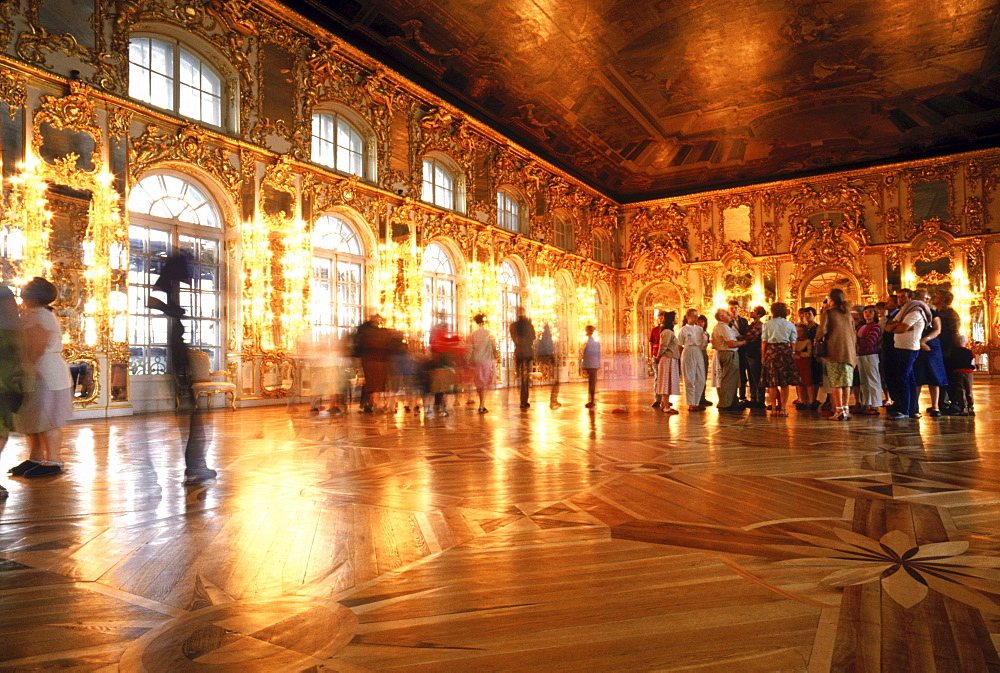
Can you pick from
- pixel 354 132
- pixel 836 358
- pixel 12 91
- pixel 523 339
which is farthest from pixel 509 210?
pixel 12 91

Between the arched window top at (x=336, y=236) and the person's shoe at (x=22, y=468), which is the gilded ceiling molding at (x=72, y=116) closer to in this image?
the arched window top at (x=336, y=236)

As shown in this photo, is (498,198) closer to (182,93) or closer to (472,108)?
(472,108)

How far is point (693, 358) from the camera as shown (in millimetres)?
8656

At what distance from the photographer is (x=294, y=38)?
1102 centimetres

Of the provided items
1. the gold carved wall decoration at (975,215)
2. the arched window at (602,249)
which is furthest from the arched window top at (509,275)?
the gold carved wall decoration at (975,215)

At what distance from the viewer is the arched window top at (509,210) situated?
1720 centimetres

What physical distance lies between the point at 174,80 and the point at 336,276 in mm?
4224

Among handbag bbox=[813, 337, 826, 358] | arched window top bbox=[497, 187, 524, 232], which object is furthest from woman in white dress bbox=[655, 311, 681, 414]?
arched window top bbox=[497, 187, 524, 232]

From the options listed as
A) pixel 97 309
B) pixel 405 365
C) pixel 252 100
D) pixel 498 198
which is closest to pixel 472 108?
pixel 498 198

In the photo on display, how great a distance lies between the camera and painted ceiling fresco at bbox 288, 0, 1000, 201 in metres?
11.8

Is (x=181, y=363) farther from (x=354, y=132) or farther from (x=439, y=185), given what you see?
(x=439, y=185)

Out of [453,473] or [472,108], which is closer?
[453,473]

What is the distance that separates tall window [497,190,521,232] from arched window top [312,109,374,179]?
17.1 feet

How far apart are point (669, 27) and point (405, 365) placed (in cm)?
910
